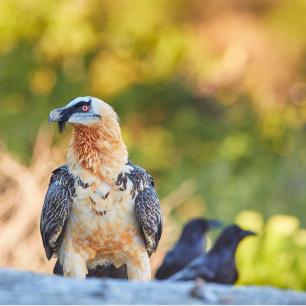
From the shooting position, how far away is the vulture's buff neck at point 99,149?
597 centimetres

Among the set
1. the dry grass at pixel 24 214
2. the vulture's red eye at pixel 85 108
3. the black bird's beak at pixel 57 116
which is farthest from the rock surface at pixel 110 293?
the dry grass at pixel 24 214

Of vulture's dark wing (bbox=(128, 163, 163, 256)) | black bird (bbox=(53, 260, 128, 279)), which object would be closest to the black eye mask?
vulture's dark wing (bbox=(128, 163, 163, 256))

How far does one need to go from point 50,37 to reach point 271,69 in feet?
11.3

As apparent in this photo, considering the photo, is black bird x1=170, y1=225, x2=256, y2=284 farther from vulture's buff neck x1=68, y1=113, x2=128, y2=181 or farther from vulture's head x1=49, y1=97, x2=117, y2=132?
vulture's head x1=49, y1=97, x2=117, y2=132

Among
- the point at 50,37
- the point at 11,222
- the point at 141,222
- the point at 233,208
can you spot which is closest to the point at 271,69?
the point at 50,37

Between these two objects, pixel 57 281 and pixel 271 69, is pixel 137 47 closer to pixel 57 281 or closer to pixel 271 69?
pixel 271 69

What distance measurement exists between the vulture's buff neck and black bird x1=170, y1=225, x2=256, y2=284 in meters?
1.81

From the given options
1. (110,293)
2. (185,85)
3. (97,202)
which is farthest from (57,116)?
(185,85)

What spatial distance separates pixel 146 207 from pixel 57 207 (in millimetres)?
441

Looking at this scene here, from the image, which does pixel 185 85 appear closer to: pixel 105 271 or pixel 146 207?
pixel 105 271

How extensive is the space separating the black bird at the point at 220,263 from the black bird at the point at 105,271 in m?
1.32

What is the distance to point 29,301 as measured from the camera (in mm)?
4141

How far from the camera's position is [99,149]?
6016 millimetres

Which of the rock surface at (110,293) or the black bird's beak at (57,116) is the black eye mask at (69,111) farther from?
the rock surface at (110,293)
